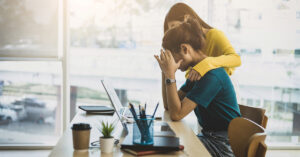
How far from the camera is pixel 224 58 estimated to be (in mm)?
2238

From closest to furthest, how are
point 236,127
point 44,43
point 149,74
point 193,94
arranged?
1. point 236,127
2. point 193,94
3. point 44,43
4. point 149,74

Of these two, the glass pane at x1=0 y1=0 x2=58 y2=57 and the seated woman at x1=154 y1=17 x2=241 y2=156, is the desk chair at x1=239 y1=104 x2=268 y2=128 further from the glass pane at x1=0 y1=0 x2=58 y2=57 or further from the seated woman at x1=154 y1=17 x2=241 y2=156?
the glass pane at x1=0 y1=0 x2=58 y2=57

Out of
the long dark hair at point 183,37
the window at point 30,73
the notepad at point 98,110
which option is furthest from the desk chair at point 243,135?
the window at point 30,73

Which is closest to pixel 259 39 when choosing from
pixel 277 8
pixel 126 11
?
pixel 277 8

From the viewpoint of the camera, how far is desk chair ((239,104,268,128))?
1938 mm

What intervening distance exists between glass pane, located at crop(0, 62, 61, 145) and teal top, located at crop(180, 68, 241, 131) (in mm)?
2318

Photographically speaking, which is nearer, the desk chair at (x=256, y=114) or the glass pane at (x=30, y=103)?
the desk chair at (x=256, y=114)

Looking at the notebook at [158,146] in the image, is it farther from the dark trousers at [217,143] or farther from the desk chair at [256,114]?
the desk chair at [256,114]

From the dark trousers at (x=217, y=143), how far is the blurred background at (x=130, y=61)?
1.93m

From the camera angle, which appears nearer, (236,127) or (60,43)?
Result: (236,127)

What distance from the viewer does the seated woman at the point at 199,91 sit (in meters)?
1.80

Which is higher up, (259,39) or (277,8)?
(277,8)

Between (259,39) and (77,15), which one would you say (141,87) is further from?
(259,39)

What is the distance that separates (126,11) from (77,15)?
1.80 feet
